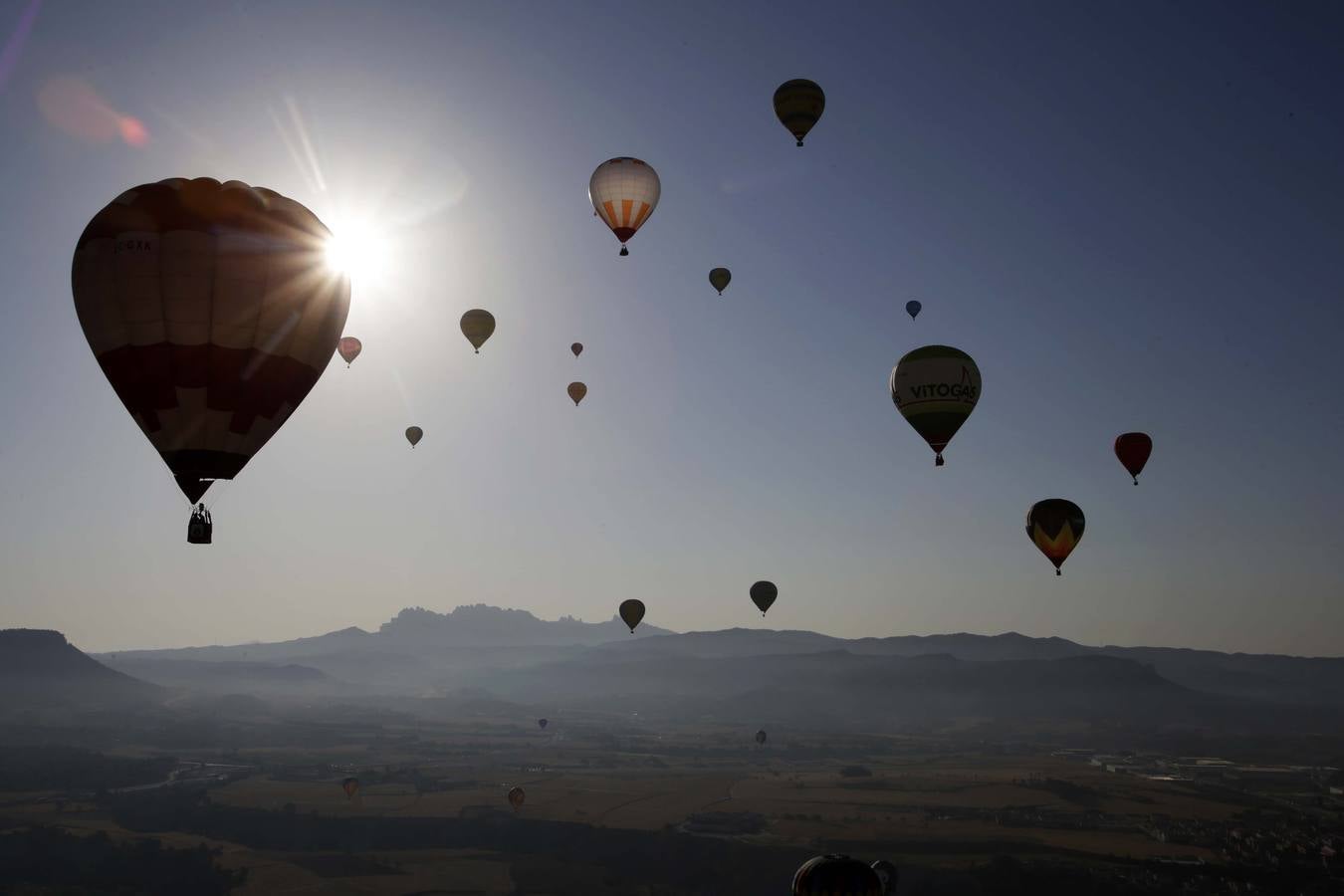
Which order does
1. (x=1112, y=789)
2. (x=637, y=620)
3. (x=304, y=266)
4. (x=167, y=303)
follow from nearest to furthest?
(x=167, y=303), (x=304, y=266), (x=637, y=620), (x=1112, y=789)

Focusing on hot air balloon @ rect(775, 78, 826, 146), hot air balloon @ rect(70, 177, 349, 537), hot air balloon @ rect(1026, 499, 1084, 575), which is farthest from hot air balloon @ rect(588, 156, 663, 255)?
hot air balloon @ rect(1026, 499, 1084, 575)

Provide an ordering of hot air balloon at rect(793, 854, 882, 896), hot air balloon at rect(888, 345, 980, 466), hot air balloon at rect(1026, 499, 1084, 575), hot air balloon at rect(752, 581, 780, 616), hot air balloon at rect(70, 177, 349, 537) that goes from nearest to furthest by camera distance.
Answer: hot air balloon at rect(70, 177, 349, 537)
hot air balloon at rect(793, 854, 882, 896)
hot air balloon at rect(888, 345, 980, 466)
hot air balloon at rect(1026, 499, 1084, 575)
hot air balloon at rect(752, 581, 780, 616)

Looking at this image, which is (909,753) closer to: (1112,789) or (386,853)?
(1112,789)

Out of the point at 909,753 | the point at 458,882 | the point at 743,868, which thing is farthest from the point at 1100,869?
the point at 909,753

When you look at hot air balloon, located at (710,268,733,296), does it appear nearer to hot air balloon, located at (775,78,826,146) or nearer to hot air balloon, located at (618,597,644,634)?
hot air balloon, located at (775,78,826,146)

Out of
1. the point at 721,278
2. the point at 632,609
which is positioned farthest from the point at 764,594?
the point at 721,278

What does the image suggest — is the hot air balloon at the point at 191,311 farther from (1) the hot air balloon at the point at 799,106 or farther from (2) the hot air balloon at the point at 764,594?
(2) the hot air balloon at the point at 764,594

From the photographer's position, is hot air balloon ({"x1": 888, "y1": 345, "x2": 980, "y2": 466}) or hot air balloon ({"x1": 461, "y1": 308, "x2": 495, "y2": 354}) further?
hot air balloon ({"x1": 461, "y1": 308, "x2": 495, "y2": 354})

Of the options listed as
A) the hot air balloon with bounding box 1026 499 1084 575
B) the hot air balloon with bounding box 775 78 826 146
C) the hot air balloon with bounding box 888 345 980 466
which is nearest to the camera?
the hot air balloon with bounding box 888 345 980 466
